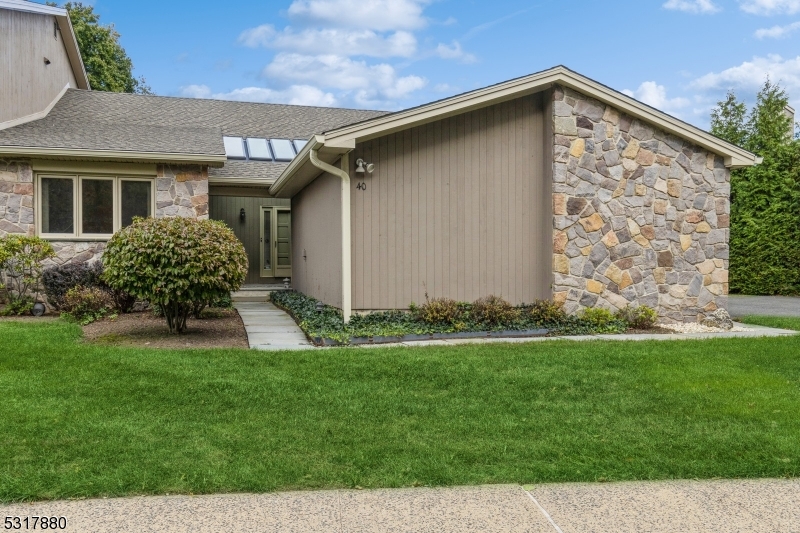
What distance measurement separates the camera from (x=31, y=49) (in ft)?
43.7

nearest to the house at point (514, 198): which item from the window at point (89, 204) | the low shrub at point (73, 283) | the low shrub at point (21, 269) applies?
the window at point (89, 204)

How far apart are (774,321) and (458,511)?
363 inches

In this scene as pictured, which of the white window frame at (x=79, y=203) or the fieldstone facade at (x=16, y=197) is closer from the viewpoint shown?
the fieldstone facade at (x=16, y=197)

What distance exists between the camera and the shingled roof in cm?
1142

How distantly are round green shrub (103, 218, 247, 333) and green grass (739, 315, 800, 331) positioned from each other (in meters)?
8.20

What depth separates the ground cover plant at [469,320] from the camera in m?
8.67

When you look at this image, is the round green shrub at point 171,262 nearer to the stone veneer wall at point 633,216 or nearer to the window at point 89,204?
the window at point 89,204

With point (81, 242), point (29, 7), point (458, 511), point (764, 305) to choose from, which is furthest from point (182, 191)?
point (764, 305)

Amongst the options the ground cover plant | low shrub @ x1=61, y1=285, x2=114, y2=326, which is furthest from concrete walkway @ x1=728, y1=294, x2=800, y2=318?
low shrub @ x1=61, y1=285, x2=114, y2=326

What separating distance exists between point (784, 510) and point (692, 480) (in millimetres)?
506

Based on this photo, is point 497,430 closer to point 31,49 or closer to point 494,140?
point 494,140

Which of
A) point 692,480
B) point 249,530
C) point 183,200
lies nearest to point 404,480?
point 249,530

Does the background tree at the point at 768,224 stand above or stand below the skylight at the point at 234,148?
below

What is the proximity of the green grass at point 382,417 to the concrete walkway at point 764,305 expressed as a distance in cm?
483
